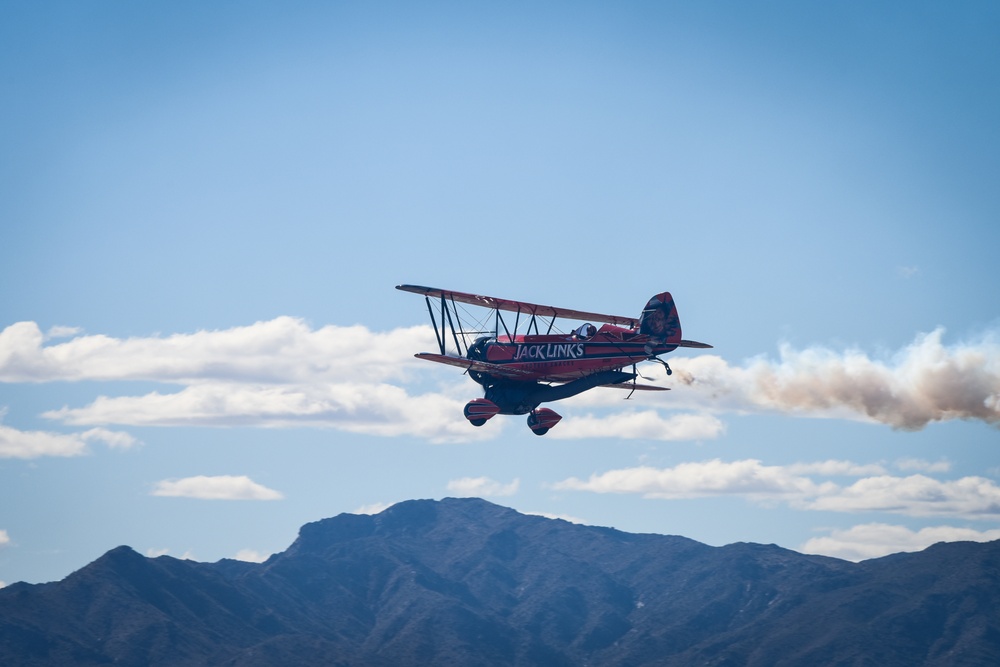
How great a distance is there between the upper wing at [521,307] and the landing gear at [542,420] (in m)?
7.17

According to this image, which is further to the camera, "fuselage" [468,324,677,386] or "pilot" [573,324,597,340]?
"pilot" [573,324,597,340]

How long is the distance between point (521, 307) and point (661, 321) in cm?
1078

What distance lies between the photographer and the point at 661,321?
90375 mm

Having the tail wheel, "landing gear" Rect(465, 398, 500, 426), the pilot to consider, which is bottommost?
the tail wheel

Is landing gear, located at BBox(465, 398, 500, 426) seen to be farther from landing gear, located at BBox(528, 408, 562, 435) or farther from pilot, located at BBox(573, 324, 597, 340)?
pilot, located at BBox(573, 324, 597, 340)

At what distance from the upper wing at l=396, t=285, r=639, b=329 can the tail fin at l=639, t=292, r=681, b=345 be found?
2410 mm

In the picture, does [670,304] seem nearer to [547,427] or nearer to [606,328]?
[606,328]

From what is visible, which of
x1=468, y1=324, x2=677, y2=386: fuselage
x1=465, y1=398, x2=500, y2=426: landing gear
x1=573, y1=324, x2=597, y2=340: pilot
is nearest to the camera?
x1=468, y1=324, x2=677, y2=386: fuselage

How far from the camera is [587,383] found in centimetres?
9156

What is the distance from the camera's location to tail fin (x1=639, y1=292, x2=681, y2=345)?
90312mm

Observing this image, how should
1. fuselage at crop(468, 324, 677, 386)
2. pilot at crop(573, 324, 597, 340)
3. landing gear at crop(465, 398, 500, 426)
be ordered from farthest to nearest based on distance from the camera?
landing gear at crop(465, 398, 500, 426) < pilot at crop(573, 324, 597, 340) < fuselage at crop(468, 324, 677, 386)

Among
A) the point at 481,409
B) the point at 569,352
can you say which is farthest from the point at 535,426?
the point at 569,352

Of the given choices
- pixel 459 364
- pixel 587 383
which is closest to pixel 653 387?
pixel 587 383

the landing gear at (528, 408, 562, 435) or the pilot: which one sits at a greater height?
the pilot
